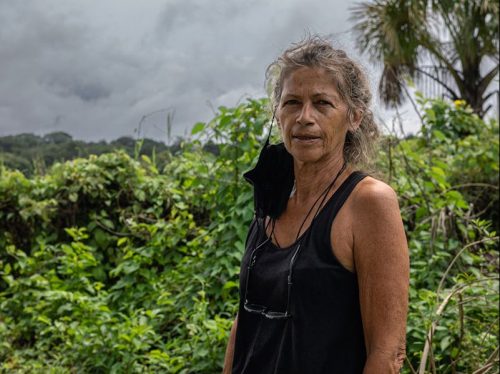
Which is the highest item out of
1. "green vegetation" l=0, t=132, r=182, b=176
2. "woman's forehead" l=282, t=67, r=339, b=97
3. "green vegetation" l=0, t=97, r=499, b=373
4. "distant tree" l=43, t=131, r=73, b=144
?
"distant tree" l=43, t=131, r=73, b=144

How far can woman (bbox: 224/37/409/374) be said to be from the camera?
1.61 m

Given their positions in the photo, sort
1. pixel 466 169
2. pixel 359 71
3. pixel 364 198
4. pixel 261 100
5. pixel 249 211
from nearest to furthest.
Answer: pixel 364 198
pixel 359 71
pixel 249 211
pixel 261 100
pixel 466 169

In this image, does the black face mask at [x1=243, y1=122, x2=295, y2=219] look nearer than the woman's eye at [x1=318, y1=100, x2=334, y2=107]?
No

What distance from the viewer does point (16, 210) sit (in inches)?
258

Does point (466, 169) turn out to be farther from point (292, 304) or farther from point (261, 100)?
point (292, 304)

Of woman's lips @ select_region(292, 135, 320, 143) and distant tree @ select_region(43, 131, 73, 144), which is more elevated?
distant tree @ select_region(43, 131, 73, 144)

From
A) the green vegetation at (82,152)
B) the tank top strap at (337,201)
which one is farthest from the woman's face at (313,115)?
the green vegetation at (82,152)

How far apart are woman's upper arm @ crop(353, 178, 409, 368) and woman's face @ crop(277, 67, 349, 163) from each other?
26cm

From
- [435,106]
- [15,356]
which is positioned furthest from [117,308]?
[435,106]

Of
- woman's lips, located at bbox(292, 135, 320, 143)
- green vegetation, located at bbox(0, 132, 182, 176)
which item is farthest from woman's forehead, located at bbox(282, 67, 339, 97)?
green vegetation, located at bbox(0, 132, 182, 176)

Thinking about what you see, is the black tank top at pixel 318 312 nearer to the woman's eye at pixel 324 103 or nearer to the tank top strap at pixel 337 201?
the tank top strap at pixel 337 201

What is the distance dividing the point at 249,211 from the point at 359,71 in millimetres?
2532

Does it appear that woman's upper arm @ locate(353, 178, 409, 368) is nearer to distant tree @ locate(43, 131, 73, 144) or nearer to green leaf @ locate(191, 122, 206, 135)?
green leaf @ locate(191, 122, 206, 135)

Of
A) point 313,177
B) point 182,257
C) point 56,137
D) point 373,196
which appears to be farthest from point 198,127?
point 56,137
